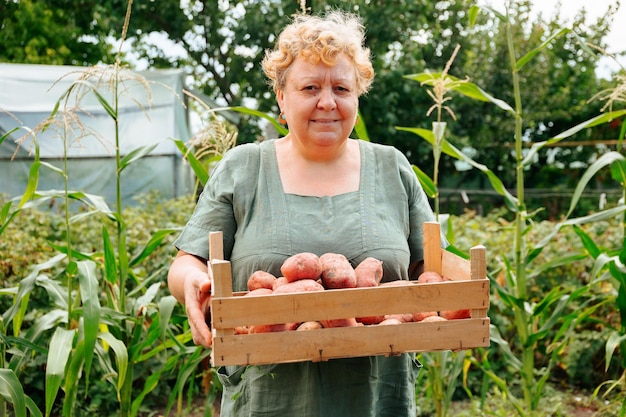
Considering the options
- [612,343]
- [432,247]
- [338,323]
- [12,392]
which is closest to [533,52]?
[612,343]

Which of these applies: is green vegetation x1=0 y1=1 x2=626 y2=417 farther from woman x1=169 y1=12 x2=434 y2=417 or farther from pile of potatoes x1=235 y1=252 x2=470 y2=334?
pile of potatoes x1=235 y1=252 x2=470 y2=334

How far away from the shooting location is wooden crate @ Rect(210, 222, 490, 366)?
4.91 ft

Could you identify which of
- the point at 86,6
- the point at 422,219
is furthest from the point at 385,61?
the point at 422,219

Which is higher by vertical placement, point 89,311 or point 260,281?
point 260,281

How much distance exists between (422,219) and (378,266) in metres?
0.33

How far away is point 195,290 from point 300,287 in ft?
0.96

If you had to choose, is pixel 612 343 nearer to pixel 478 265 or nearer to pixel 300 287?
pixel 478 265

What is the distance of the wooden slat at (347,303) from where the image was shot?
1493mm

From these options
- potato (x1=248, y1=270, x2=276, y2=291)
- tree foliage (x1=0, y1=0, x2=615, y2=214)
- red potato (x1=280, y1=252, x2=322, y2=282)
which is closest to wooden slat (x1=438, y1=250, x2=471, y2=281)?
red potato (x1=280, y1=252, x2=322, y2=282)

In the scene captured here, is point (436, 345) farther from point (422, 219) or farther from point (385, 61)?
point (385, 61)

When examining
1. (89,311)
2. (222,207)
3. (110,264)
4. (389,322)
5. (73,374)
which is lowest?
(73,374)

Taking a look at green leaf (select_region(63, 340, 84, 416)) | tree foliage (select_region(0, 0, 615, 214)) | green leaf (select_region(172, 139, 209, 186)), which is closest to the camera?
green leaf (select_region(63, 340, 84, 416))

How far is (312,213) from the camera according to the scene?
187 centimetres

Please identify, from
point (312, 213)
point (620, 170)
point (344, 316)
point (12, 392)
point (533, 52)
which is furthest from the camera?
point (620, 170)
